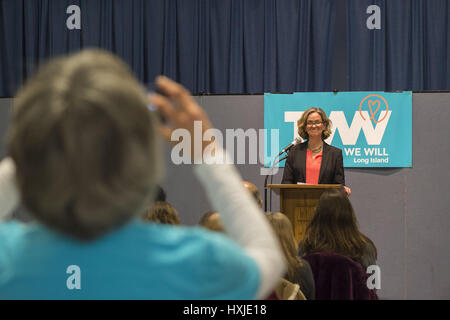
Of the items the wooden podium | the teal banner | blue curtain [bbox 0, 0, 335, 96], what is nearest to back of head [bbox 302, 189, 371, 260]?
the wooden podium

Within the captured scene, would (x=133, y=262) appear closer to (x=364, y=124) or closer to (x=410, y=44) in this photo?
(x=364, y=124)

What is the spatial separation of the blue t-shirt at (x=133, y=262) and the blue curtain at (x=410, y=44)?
237 inches

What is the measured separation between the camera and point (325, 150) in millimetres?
4586

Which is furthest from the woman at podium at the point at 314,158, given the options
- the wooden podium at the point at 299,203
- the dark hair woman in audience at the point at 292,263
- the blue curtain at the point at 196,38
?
the dark hair woman in audience at the point at 292,263

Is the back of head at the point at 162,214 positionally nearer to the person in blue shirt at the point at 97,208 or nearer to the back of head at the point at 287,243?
the back of head at the point at 287,243

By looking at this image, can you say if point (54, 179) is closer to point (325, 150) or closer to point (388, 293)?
point (325, 150)

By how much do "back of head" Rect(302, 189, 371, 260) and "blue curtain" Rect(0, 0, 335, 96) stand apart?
4.09 meters

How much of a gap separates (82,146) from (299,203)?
340 cm

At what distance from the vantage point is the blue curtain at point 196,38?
255 inches

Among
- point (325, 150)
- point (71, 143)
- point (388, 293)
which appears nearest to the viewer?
point (71, 143)

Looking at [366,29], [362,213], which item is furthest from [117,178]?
[366,29]

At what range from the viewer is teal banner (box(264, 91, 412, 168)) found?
5.09 metres

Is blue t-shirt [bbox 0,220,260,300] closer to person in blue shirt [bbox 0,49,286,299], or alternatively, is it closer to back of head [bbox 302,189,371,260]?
person in blue shirt [bbox 0,49,286,299]

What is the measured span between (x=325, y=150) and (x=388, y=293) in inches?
63.2
